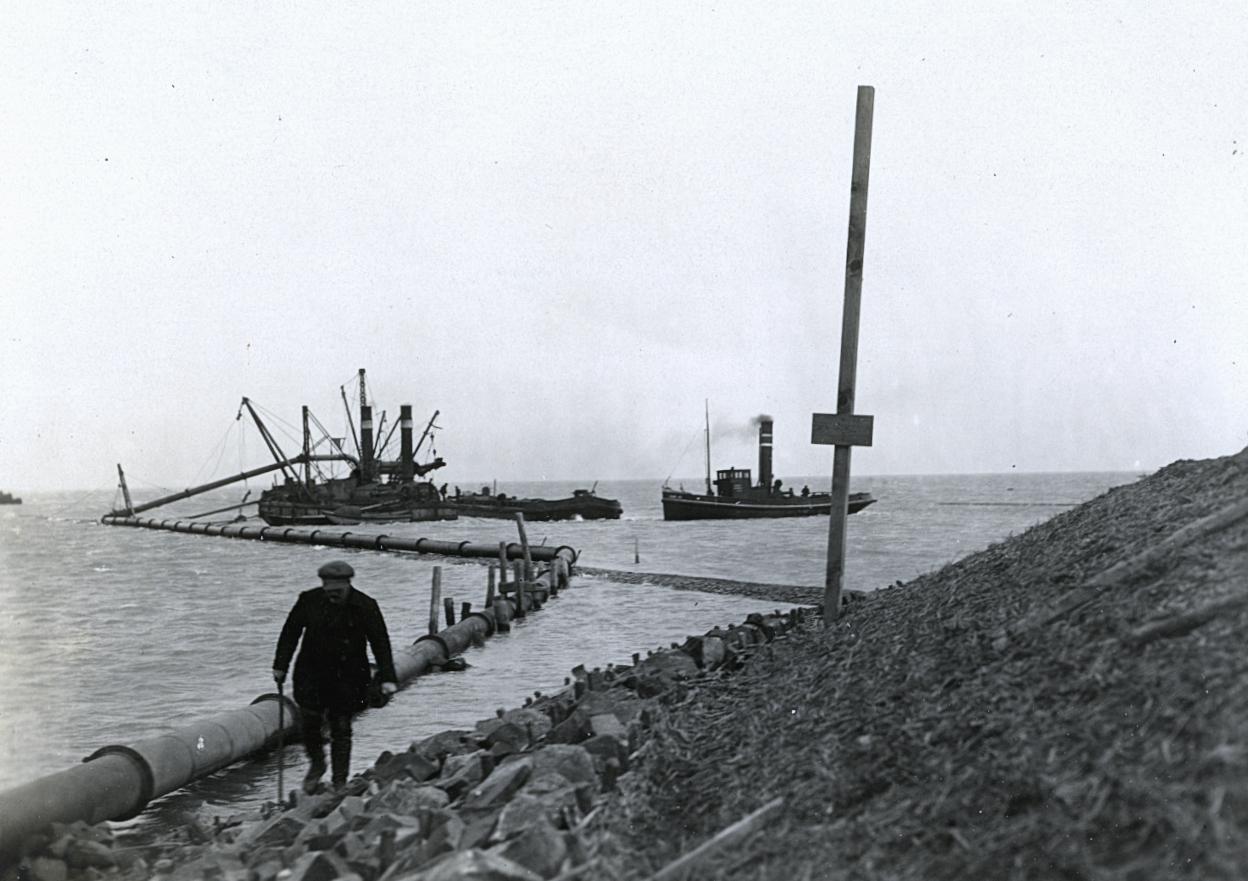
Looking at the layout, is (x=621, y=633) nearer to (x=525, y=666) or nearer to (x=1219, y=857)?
(x=525, y=666)

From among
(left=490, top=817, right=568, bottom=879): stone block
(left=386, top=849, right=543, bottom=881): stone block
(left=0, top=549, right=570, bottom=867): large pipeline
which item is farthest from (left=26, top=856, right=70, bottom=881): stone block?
(left=490, top=817, right=568, bottom=879): stone block

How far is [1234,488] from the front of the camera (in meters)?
5.69

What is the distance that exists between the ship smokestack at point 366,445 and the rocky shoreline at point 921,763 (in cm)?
6261

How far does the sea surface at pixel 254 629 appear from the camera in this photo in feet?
38.1

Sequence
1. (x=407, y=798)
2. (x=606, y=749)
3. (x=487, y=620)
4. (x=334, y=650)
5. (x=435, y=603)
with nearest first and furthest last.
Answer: (x=606, y=749) → (x=407, y=798) → (x=334, y=650) → (x=435, y=603) → (x=487, y=620)

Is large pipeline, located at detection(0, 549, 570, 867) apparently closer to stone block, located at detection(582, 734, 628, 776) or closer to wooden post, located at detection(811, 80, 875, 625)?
stone block, located at detection(582, 734, 628, 776)

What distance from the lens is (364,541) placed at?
158 ft

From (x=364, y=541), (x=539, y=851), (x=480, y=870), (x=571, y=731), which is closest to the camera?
(x=480, y=870)

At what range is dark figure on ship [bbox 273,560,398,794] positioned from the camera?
8.16 metres

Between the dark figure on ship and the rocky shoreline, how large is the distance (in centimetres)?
118

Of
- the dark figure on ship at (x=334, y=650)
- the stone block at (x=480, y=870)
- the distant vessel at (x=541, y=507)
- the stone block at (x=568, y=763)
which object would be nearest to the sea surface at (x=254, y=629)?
the dark figure on ship at (x=334, y=650)

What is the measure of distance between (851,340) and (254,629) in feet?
63.7

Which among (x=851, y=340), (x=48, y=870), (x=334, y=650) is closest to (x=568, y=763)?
(x=334, y=650)

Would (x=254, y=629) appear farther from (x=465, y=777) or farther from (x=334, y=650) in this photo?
(x=465, y=777)
